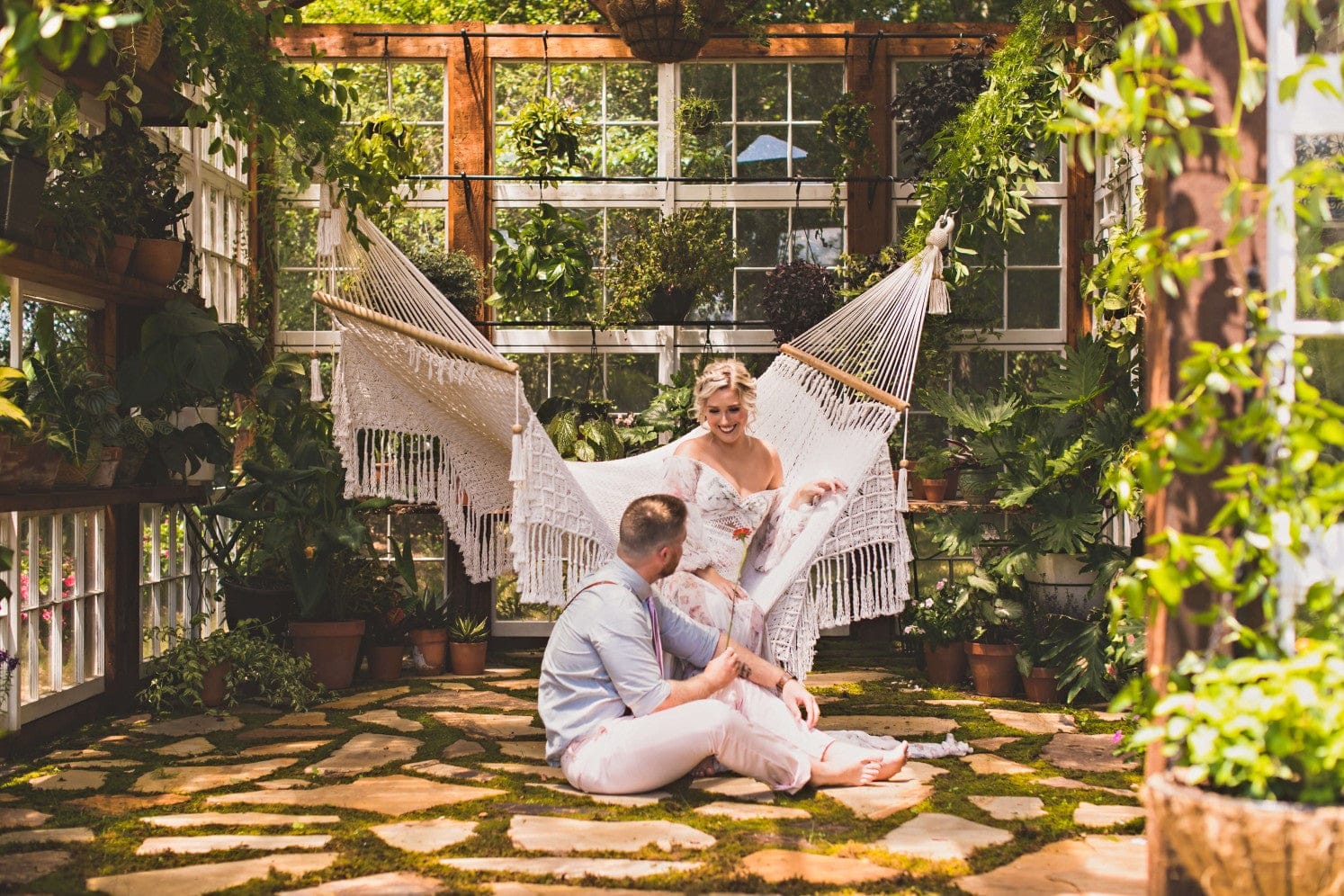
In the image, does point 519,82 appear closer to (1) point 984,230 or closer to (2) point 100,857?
(1) point 984,230

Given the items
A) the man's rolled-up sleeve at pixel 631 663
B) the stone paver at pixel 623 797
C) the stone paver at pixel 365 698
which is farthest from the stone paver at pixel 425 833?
the stone paver at pixel 365 698

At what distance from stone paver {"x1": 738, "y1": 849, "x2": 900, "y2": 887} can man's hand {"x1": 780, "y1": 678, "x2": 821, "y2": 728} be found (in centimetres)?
73

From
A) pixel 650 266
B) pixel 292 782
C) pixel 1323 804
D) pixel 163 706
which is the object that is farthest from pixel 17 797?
pixel 650 266

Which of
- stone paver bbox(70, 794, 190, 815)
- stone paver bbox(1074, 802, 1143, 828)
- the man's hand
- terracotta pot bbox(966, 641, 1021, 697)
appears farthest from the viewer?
terracotta pot bbox(966, 641, 1021, 697)

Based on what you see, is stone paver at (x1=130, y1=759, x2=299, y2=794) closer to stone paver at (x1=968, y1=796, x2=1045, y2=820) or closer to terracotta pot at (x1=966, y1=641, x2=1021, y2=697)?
stone paver at (x1=968, y1=796, x2=1045, y2=820)

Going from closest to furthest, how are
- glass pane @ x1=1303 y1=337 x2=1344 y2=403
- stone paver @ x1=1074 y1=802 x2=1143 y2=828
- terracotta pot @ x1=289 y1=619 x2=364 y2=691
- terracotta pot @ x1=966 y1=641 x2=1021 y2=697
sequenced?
glass pane @ x1=1303 y1=337 x2=1344 y2=403, stone paver @ x1=1074 y1=802 x2=1143 y2=828, terracotta pot @ x1=966 y1=641 x2=1021 y2=697, terracotta pot @ x1=289 y1=619 x2=364 y2=691

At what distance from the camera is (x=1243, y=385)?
168 cm

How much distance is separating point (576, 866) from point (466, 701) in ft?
6.45

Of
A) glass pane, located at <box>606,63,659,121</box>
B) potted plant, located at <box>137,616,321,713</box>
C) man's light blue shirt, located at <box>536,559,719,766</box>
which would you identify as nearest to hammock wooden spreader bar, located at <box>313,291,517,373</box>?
man's light blue shirt, located at <box>536,559,719,766</box>

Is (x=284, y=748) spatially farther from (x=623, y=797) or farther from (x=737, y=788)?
(x=737, y=788)

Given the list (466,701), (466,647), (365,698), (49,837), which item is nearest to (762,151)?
(466,647)

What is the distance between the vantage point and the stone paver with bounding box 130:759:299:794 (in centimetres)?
292

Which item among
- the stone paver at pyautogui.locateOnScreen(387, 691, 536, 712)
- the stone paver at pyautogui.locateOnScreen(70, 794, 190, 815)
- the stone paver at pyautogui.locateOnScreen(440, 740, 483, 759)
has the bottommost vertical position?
the stone paver at pyautogui.locateOnScreen(387, 691, 536, 712)

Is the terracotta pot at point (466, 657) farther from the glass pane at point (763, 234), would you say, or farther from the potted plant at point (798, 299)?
the glass pane at point (763, 234)
